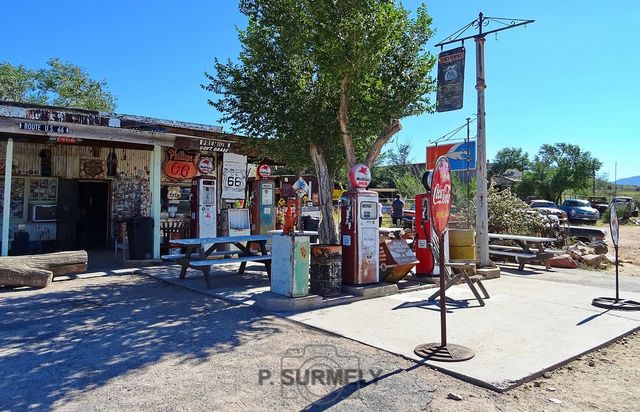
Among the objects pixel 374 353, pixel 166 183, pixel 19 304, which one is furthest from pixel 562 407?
pixel 166 183

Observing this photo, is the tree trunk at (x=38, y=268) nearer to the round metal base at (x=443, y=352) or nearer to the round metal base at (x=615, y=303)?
the round metal base at (x=443, y=352)

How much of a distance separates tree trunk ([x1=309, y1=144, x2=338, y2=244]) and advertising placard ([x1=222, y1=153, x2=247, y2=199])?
4.30 metres

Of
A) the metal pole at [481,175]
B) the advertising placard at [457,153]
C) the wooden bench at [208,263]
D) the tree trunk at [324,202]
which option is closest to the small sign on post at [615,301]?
the metal pole at [481,175]

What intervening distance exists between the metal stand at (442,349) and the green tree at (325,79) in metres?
4.79

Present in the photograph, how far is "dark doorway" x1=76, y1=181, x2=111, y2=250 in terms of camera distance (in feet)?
46.1

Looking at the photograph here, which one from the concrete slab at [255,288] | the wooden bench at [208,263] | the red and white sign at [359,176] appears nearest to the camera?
the concrete slab at [255,288]

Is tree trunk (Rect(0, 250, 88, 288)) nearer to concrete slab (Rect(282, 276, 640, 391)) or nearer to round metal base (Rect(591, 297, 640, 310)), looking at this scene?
concrete slab (Rect(282, 276, 640, 391))

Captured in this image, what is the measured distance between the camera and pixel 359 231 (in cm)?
796

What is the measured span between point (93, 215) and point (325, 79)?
9483 mm

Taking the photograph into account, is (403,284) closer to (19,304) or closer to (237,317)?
(237,317)

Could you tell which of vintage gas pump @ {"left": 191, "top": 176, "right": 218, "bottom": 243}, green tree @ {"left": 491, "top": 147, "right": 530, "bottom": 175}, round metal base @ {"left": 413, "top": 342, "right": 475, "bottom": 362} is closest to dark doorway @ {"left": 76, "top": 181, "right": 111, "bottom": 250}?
vintage gas pump @ {"left": 191, "top": 176, "right": 218, "bottom": 243}

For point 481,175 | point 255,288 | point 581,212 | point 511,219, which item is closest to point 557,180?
point 581,212

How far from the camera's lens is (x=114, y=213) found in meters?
14.1

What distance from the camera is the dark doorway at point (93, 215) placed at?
14062 millimetres
